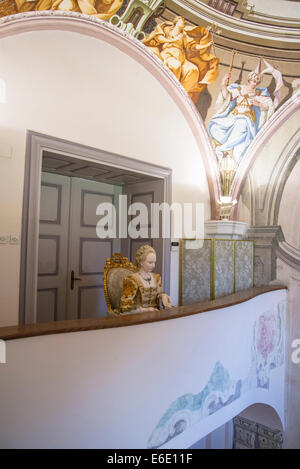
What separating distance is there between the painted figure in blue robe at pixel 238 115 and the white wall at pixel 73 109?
2.07 feet

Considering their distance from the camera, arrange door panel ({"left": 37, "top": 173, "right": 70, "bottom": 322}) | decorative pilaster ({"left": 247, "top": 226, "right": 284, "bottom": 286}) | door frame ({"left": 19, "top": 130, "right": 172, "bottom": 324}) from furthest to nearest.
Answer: decorative pilaster ({"left": 247, "top": 226, "right": 284, "bottom": 286}) → door panel ({"left": 37, "top": 173, "right": 70, "bottom": 322}) → door frame ({"left": 19, "top": 130, "right": 172, "bottom": 324})

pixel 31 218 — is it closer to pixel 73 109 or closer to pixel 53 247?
pixel 73 109

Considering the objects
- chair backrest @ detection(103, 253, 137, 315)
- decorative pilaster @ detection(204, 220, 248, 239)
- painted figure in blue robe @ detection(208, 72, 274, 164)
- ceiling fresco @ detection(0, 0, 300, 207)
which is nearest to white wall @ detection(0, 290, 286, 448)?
chair backrest @ detection(103, 253, 137, 315)

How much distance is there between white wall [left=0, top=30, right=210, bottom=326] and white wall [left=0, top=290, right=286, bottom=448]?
1.23m

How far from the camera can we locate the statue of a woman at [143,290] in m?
3.43

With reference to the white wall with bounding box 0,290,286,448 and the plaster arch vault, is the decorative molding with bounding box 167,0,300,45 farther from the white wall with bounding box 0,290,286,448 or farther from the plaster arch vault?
the white wall with bounding box 0,290,286,448

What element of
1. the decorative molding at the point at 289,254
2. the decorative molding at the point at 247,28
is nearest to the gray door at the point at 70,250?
the decorative molding at the point at 247,28

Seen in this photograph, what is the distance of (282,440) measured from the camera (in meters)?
5.68

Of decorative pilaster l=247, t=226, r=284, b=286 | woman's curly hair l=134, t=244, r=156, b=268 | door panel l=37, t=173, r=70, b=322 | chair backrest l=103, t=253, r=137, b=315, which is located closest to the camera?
woman's curly hair l=134, t=244, r=156, b=268

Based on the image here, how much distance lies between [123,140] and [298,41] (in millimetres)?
2969

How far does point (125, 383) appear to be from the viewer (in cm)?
266

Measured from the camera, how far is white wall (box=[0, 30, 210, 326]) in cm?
331
